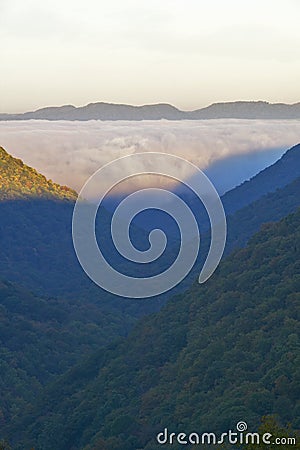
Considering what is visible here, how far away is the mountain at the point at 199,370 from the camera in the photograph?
151 ft

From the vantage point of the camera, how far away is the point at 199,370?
178ft

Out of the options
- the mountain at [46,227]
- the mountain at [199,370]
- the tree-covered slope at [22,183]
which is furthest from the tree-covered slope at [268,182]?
the mountain at [199,370]

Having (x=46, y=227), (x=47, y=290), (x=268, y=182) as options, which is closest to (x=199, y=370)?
(x=47, y=290)

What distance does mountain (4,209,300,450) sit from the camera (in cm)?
4598

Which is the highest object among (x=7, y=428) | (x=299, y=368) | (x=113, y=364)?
(x=299, y=368)

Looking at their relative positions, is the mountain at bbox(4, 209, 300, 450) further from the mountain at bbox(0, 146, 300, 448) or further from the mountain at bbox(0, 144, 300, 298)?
the mountain at bbox(0, 144, 300, 298)

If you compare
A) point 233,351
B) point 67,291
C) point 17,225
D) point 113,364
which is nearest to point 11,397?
point 113,364

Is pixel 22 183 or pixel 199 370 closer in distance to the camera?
pixel 199 370

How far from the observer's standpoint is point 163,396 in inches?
2151

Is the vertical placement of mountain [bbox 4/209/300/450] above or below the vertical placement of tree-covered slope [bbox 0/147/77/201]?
below

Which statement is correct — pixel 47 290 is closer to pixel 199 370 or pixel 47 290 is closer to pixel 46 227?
pixel 46 227

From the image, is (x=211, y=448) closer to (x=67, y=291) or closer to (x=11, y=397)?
(x=11, y=397)

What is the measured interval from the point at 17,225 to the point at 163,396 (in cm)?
9340

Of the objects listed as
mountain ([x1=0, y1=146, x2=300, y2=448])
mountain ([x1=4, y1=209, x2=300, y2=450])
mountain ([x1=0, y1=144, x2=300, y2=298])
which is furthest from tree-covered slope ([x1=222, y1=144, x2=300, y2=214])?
mountain ([x1=4, y1=209, x2=300, y2=450])
